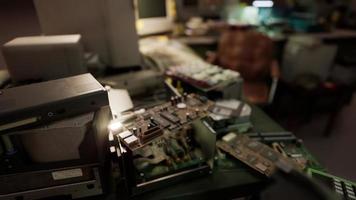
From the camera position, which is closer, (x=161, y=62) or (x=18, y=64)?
(x=18, y=64)

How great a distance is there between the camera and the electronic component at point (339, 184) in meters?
0.78

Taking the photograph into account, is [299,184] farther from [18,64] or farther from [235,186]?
[18,64]

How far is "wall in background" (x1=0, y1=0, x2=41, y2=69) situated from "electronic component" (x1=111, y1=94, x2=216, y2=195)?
0.85 meters

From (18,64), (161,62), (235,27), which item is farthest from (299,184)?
(235,27)

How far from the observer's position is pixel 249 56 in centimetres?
255

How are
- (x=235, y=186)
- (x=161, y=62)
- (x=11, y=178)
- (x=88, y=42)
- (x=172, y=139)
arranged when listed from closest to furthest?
(x=11, y=178) < (x=235, y=186) < (x=172, y=139) < (x=88, y=42) < (x=161, y=62)

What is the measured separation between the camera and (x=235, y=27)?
2.70 m

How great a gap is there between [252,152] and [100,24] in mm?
1274

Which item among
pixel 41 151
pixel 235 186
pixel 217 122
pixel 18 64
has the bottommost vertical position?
pixel 235 186

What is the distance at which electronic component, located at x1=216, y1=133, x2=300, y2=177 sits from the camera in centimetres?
90

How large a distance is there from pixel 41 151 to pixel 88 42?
1.08 m

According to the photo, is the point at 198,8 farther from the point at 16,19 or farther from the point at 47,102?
the point at 47,102

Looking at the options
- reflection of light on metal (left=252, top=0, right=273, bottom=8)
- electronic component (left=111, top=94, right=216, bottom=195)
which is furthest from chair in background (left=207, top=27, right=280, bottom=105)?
electronic component (left=111, top=94, right=216, bottom=195)

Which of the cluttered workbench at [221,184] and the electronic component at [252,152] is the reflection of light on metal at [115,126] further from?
the electronic component at [252,152]
